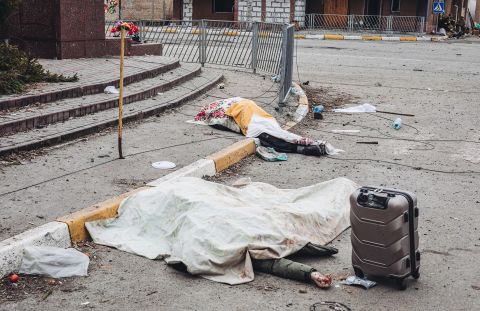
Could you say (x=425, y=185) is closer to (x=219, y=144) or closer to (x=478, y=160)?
(x=478, y=160)

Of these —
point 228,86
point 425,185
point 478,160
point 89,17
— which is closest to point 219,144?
point 425,185

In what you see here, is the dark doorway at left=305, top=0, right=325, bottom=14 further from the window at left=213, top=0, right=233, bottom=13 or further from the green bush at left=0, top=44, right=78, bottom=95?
the green bush at left=0, top=44, right=78, bottom=95

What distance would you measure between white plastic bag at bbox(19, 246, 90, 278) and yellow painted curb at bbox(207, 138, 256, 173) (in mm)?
2937

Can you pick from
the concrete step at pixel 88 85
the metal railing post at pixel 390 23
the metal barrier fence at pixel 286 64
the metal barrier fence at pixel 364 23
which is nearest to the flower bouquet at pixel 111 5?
the metal barrier fence at pixel 364 23

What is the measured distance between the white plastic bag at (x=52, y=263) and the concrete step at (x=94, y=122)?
2678 mm

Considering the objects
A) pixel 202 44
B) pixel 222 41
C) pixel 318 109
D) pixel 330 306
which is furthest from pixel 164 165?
pixel 222 41

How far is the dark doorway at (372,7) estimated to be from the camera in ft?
124

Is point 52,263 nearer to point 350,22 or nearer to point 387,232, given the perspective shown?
point 387,232

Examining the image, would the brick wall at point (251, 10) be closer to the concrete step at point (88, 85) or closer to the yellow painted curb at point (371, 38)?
the yellow painted curb at point (371, 38)

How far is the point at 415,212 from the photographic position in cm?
463

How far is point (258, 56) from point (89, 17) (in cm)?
406

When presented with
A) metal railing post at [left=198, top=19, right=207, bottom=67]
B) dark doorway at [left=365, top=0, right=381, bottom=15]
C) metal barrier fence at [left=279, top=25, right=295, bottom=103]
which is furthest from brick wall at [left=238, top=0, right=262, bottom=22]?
metal barrier fence at [left=279, top=25, right=295, bottom=103]

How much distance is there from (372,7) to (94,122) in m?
32.0

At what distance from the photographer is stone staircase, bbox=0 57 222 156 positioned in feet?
25.9
